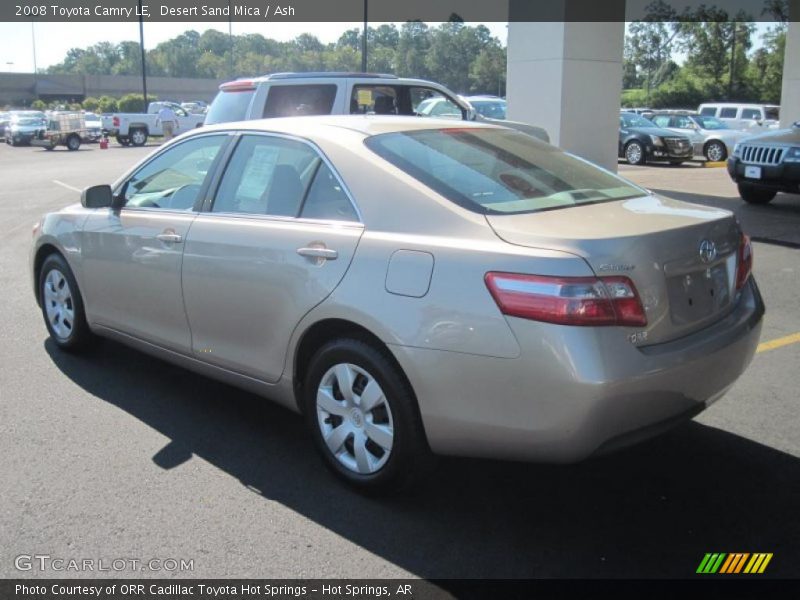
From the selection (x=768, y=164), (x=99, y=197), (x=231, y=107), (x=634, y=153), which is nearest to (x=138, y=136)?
(x=634, y=153)

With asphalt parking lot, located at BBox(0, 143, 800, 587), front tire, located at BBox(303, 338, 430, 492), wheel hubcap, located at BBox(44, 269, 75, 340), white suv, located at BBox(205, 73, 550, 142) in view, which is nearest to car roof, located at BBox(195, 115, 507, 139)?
front tire, located at BBox(303, 338, 430, 492)

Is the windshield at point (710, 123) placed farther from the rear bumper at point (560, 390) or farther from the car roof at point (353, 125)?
the rear bumper at point (560, 390)

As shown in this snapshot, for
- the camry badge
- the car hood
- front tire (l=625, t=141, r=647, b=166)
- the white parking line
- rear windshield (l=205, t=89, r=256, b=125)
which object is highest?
rear windshield (l=205, t=89, r=256, b=125)

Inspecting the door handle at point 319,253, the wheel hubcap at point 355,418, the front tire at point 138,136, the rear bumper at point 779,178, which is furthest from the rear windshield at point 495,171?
the front tire at point 138,136

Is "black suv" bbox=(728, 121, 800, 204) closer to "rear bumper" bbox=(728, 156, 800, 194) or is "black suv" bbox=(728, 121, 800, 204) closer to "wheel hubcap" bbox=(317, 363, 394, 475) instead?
"rear bumper" bbox=(728, 156, 800, 194)

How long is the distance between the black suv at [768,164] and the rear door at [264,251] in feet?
32.1

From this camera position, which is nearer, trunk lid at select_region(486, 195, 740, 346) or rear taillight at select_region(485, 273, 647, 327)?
rear taillight at select_region(485, 273, 647, 327)

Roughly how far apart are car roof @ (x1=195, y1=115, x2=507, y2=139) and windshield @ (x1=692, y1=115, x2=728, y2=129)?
953 inches

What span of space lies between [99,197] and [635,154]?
834 inches

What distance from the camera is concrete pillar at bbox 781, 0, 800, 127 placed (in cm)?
1938

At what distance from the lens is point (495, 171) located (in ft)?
12.7

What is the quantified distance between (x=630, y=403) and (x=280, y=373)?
169 cm

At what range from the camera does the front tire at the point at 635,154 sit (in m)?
23.7

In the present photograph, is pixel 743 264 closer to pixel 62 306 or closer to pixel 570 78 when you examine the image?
pixel 62 306
